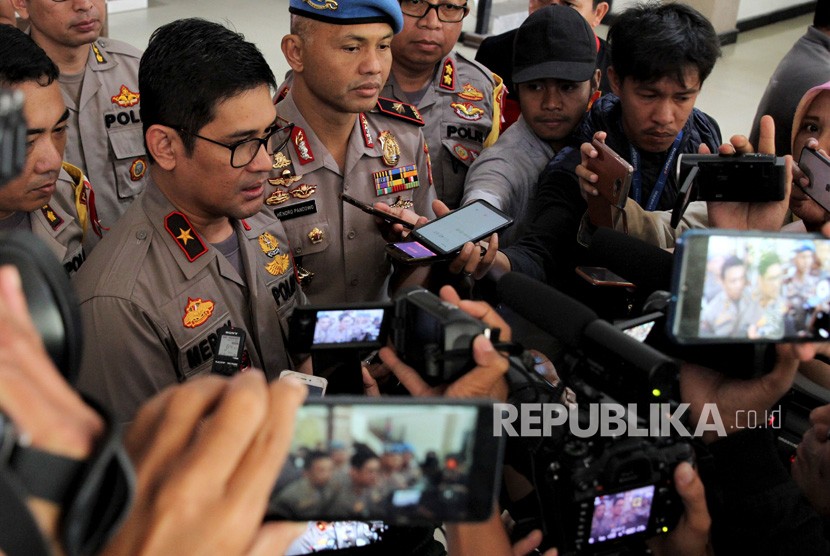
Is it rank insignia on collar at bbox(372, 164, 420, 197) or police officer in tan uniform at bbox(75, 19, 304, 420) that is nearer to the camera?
police officer in tan uniform at bbox(75, 19, 304, 420)

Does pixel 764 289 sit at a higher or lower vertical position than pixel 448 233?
higher

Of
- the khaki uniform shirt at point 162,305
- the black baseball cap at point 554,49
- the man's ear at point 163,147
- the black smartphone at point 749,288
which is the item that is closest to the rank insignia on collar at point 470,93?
the black baseball cap at point 554,49

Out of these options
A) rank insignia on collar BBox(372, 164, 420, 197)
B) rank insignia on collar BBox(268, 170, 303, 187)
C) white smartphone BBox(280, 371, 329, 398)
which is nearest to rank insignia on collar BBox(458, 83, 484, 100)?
rank insignia on collar BBox(372, 164, 420, 197)

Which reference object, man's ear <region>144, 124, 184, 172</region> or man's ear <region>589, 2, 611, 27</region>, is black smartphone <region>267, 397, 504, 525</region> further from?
man's ear <region>589, 2, 611, 27</region>

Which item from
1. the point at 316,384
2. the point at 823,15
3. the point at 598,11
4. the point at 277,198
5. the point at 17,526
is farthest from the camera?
the point at 598,11

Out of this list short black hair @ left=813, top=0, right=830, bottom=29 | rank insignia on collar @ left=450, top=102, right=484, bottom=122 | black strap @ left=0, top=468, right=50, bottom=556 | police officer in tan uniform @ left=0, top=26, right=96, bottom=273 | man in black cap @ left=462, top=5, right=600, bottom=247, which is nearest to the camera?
black strap @ left=0, top=468, right=50, bottom=556

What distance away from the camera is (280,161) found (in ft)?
7.61

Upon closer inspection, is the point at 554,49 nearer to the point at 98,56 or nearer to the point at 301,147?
the point at 301,147

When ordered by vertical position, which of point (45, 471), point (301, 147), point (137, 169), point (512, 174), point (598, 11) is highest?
point (45, 471)

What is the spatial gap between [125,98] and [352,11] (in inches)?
35.0

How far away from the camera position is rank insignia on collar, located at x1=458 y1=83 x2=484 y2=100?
2.92 metres

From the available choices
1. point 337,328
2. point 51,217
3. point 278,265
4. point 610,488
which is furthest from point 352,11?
point 610,488

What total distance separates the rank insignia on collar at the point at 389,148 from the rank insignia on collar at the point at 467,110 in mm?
427

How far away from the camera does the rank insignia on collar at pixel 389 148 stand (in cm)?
248
